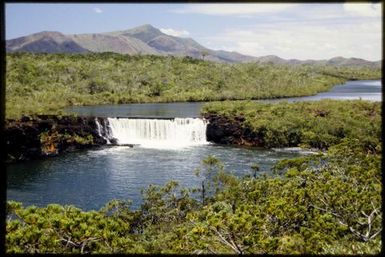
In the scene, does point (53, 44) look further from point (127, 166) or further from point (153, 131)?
point (127, 166)

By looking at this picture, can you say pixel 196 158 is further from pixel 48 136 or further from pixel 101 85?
pixel 101 85

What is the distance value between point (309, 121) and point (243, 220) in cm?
2042

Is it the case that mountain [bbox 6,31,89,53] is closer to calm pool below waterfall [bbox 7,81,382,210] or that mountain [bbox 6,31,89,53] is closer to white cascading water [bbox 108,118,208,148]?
white cascading water [bbox 108,118,208,148]

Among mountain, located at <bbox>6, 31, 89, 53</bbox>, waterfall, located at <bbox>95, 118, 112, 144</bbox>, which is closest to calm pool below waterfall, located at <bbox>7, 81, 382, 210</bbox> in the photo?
waterfall, located at <bbox>95, 118, 112, 144</bbox>

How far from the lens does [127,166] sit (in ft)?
60.1

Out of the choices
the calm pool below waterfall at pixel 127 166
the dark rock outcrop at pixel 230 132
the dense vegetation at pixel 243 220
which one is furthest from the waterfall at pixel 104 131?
the dense vegetation at pixel 243 220

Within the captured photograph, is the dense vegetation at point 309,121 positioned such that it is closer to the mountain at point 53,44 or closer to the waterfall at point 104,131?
the waterfall at point 104,131

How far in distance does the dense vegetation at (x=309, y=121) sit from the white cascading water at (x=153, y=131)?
249 centimetres

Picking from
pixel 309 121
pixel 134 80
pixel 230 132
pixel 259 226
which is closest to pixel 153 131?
pixel 230 132

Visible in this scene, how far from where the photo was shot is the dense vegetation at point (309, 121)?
23078 mm

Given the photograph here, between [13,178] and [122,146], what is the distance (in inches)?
264

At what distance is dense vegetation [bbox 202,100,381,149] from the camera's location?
23.1 metres

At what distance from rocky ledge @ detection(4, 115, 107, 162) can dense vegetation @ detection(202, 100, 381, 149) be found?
6845 mm

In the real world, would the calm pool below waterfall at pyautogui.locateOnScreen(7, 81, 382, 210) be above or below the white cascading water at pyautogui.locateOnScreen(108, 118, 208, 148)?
below
